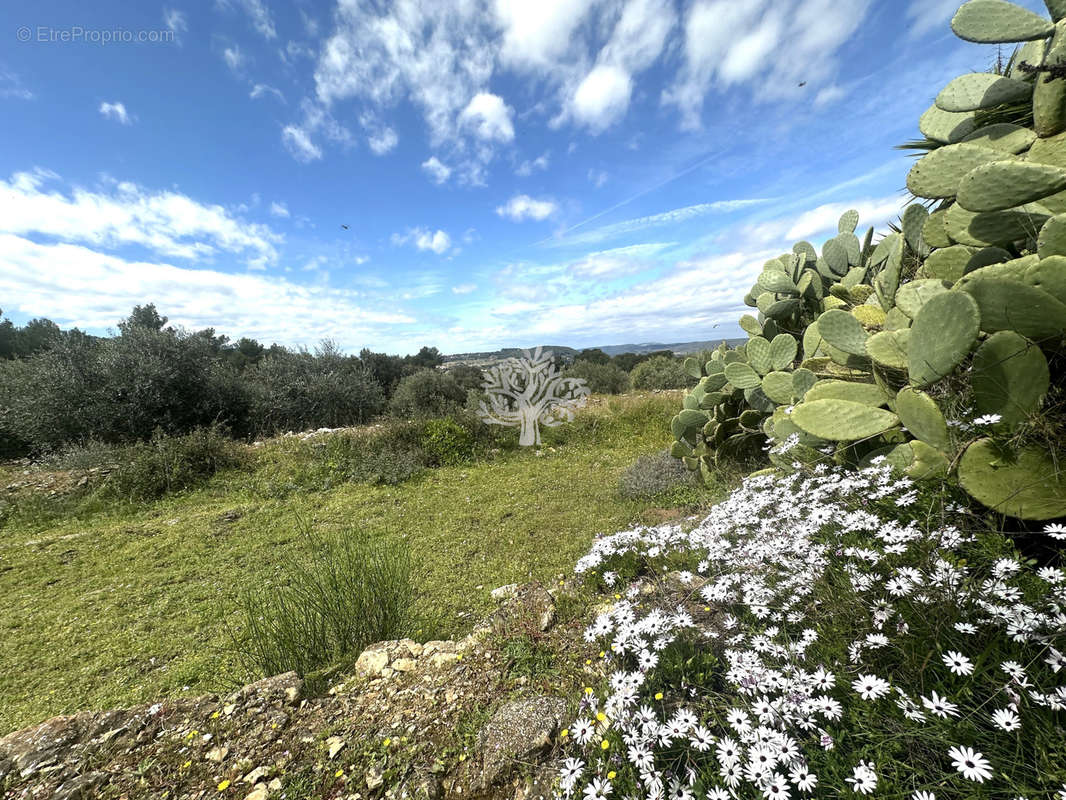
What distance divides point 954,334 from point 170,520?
8686mm

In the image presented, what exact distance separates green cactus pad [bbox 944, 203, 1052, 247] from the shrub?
7.64m

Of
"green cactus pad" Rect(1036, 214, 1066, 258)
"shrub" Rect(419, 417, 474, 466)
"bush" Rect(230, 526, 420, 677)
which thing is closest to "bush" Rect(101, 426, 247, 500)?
"shrub" Rect(419, 417, 474, 466)

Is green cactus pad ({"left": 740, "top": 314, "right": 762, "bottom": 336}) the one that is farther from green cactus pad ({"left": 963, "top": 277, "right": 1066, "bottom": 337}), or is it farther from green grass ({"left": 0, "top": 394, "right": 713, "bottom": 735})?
green cactus pad ({"left": 963, "top": 277, "right": 1066, "bottom": 337})

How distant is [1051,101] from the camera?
2.05 metres

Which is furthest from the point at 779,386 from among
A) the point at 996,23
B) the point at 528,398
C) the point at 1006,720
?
the point at 528,398

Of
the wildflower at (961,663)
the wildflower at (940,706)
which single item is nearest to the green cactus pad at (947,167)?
the wildflower at (961,663)

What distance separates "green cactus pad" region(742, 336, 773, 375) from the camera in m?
4.21

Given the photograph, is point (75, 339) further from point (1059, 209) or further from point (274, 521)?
point (1059, 209)

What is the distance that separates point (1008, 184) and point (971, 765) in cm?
236

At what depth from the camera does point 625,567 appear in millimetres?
2811

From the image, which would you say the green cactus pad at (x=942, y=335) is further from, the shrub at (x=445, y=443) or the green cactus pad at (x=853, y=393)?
the shrub at (x=445, y=443)

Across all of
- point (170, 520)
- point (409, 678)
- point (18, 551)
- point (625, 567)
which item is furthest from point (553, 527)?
point (18, 551)

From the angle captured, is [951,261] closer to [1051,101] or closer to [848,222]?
[1051,101]

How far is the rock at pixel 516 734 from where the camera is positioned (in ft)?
4.76
